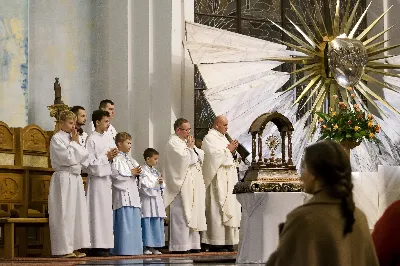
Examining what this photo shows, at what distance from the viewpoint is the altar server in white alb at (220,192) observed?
1370cm

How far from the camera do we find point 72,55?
51.0ft

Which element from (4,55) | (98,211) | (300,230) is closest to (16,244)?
(98,211)

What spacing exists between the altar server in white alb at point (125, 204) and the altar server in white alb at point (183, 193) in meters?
1.06

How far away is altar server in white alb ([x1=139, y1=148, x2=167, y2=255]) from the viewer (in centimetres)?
1282

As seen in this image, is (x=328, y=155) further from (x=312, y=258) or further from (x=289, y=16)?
(x=289, y=16)

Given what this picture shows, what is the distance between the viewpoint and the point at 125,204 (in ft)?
40.3

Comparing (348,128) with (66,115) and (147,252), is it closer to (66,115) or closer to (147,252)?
(147,252)

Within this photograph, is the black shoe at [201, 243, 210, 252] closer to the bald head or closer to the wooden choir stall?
the bald head

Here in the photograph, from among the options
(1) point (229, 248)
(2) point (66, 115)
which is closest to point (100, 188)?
(2) point (66, 115)

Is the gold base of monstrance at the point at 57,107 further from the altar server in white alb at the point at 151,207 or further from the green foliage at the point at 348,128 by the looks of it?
the green foliage at the point at 348,128

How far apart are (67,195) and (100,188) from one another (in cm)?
59

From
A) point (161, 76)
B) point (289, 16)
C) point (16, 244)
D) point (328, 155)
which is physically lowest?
point (16, 244)

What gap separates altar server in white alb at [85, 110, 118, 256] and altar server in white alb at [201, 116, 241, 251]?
2.05 m

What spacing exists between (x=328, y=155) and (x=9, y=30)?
36.5ft
